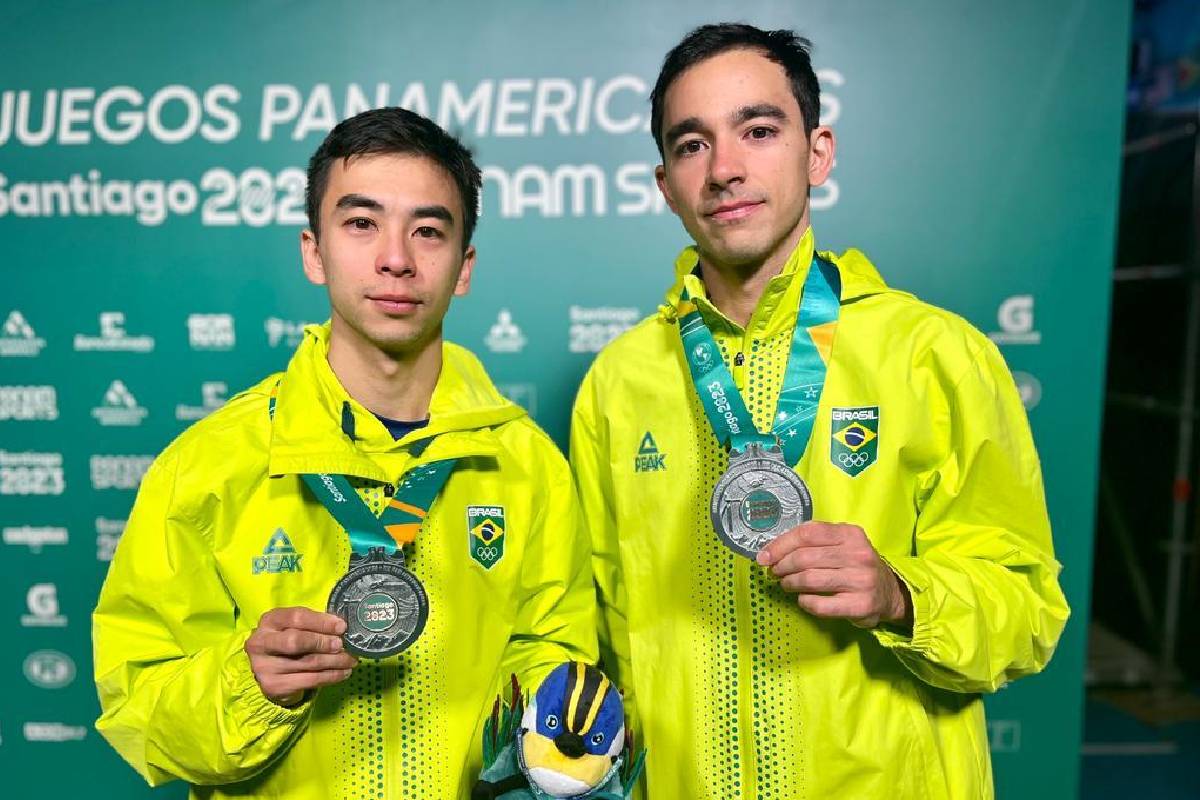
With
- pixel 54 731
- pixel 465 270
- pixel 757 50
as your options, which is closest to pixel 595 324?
pixel 465 270

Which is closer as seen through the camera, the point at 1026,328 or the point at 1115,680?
the point at 1026,328

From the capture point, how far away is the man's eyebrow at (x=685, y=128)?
1.59 metres

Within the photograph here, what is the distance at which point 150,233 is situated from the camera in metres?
2.95

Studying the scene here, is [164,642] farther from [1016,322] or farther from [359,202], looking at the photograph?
[1016,322]

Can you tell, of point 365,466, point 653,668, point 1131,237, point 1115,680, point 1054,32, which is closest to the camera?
point 365,466

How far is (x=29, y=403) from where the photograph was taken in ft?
10.0

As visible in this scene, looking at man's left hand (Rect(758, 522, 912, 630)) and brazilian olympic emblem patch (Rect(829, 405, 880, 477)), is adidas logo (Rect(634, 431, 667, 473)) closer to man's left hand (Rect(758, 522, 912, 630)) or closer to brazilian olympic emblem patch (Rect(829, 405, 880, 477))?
brazilian olympic emblem patch (Rect(829, 405, 880, 477))

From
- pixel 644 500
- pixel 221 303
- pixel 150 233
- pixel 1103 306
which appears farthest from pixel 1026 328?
pixel 150 233

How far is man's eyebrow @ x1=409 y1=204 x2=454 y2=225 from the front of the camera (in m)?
1.59

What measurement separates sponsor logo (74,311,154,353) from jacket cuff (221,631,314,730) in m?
1.97

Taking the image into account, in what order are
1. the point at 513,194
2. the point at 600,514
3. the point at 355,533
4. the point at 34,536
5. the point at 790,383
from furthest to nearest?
1. the point at 34,536
2. the point at 513,194
3. the point at 600,514
4. the point at 790,383
5. the point at 355,533

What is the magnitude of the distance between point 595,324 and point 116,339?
1661 millimetres

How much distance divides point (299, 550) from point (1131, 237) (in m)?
5.38

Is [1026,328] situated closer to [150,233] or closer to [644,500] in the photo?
[644,500]
